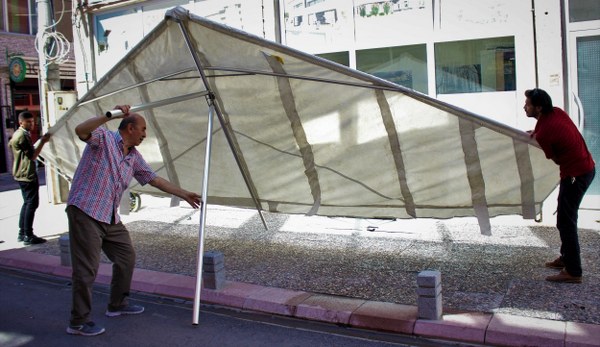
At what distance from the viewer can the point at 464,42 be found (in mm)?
9297

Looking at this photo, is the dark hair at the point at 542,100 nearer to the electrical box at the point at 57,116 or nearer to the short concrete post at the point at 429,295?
the short concrete post at the point at 429,295

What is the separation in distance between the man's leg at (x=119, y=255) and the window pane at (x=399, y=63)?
5795 mm

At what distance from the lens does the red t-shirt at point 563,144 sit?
5.71 m

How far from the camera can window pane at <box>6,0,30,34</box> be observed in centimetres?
2330

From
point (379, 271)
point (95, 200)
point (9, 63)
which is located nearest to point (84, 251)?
point (95, 200)

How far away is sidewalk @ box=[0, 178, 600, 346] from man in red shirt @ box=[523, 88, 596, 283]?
13.1 inches

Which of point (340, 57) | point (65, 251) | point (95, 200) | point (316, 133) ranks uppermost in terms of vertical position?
point (340, 57)

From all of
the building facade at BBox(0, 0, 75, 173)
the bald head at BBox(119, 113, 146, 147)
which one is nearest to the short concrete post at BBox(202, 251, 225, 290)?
the bald head at BBox(119, 113, 146, 147)

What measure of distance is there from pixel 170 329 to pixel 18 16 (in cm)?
2192

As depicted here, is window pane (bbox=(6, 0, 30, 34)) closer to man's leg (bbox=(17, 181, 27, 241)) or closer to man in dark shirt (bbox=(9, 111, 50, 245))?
man in dark shirt (bbox=(9, 111, 50, 245))

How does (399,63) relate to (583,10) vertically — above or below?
below

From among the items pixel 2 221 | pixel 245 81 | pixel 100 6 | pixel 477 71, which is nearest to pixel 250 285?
pixel 245 81

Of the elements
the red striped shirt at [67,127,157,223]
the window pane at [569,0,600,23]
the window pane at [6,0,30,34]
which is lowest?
the red striped shirt at [67,127,157,223]

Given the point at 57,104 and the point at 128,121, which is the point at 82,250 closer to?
the point at 128,121
